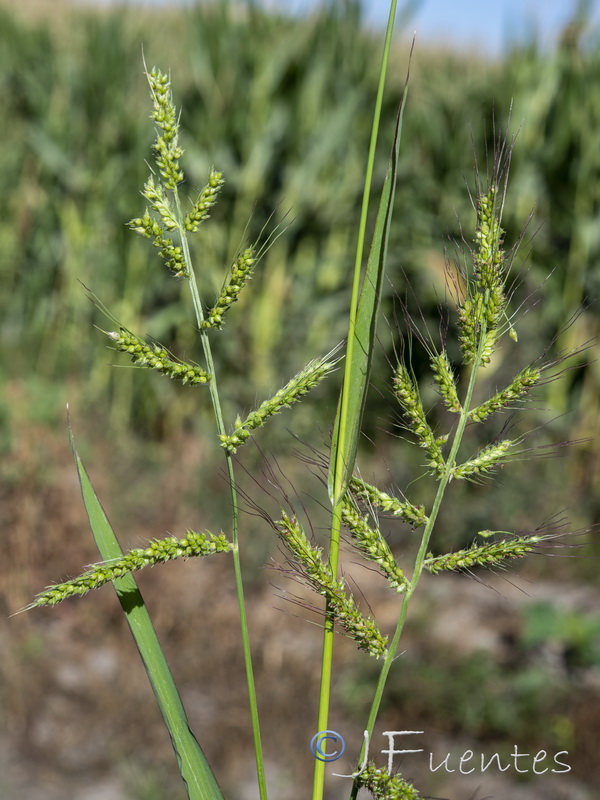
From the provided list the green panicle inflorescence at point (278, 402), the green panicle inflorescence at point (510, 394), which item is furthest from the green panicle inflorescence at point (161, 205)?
the green panicle inflorescence at point (510, 394)

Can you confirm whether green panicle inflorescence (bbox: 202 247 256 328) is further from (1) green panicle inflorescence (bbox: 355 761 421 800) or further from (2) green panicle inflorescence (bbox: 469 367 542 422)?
(1) green panicle inflorescence (bbox: 355 761 421 800)

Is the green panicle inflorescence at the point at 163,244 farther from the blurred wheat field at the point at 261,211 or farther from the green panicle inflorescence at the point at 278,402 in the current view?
the blurred wheat field at the point at 261,211

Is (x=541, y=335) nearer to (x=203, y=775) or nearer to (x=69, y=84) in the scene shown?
(x=69, y=84)

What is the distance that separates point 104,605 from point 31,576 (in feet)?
1.09

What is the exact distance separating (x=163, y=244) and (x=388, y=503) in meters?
0.24

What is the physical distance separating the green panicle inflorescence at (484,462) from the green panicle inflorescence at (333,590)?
0.37 ft

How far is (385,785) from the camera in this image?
615mm

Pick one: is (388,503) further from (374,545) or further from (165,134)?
(165,134)

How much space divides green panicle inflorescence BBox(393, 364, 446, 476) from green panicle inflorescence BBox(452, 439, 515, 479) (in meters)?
A: 0.01

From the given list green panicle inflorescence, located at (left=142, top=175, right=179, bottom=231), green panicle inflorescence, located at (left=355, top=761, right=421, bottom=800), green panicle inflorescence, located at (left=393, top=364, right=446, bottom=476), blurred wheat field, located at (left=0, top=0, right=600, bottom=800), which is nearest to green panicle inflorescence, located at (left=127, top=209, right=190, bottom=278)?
green panicle inflorescence, located at (left=142, top=175, right=179, bottom=231)

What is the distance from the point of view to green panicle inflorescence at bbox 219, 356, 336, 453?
616 mm

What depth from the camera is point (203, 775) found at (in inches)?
25.9

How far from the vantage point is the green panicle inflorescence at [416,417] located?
1.96 feet

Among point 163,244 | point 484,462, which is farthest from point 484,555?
point 163,244
